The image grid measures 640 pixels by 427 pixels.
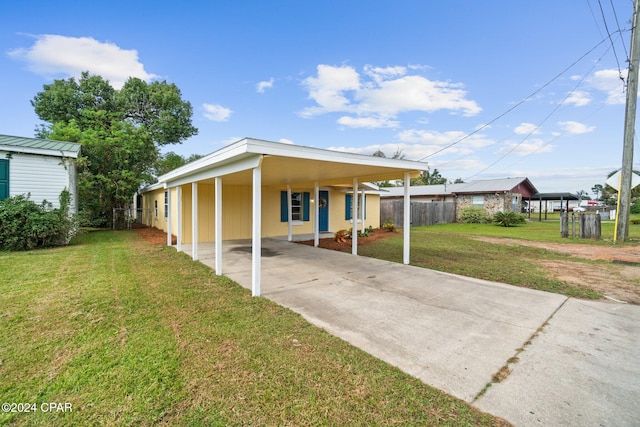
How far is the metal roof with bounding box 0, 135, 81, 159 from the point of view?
8820 millimetres

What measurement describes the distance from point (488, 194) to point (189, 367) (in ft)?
80.4

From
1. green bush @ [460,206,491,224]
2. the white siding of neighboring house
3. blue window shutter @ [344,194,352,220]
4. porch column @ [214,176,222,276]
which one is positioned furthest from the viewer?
green bush @ [460,206,491,224]

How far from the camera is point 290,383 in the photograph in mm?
2328

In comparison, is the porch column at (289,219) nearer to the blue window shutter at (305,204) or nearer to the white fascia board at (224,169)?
the blue window shutter at (305,204)

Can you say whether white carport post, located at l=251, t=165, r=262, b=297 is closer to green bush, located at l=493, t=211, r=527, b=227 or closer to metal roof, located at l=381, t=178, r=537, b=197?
metal roof, located at l=381, t=178, r=537, b=197

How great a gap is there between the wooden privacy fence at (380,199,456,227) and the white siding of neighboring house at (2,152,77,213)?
15.2m

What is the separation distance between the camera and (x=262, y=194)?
11641mm

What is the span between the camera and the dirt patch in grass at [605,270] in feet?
16.4

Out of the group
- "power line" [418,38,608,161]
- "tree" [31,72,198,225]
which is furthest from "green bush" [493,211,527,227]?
"tree" [31,72,198,225]

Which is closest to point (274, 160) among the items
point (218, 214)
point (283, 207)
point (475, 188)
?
point (218, 214)

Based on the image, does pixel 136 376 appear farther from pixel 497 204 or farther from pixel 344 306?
pixel 497 204

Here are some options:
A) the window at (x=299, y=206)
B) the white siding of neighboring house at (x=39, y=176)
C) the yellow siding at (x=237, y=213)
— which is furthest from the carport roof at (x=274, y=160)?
the window at (x=299, y=206)

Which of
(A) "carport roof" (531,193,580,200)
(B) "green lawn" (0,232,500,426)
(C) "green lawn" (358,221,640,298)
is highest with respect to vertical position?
(A) "carport roof" (531,193,580,200)

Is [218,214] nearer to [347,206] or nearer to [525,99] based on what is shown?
[347,206]
